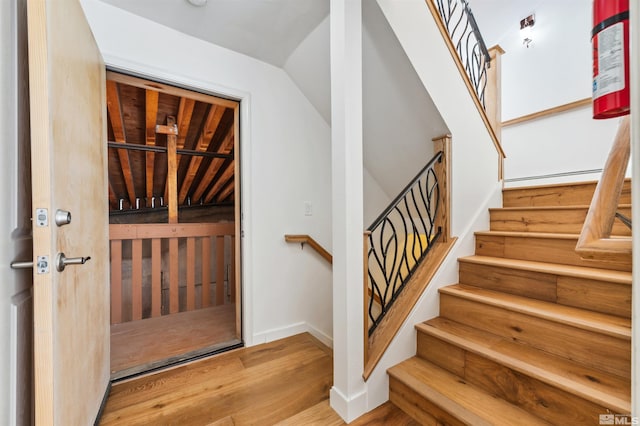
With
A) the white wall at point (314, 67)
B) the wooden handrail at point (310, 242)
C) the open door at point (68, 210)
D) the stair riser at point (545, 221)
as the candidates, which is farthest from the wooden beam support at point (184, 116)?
the stair riser at point (545, 221)

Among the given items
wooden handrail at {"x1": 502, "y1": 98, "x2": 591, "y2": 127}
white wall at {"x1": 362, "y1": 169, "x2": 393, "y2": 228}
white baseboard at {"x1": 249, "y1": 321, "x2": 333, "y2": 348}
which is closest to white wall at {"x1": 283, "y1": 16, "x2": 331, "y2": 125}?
white wall at {"x1": 362, "y1": 169, "x2": 393, "y2": 228}

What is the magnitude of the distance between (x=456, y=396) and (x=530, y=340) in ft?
1.58

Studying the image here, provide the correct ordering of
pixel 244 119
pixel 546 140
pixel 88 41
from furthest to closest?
pixel 546 140 → pixel 244 119 → pixel 88 41

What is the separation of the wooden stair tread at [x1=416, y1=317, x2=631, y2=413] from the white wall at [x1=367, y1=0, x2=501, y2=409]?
0.22 metres

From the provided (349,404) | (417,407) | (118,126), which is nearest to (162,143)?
(118,126)

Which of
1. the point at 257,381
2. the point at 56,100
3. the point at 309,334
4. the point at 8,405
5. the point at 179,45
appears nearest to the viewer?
the point at 8,405

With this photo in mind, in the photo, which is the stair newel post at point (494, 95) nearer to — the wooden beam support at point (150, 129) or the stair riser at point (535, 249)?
the stair riser at point (535, 249)

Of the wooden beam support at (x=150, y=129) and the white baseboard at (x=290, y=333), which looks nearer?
the white baseboard at (x=290, y=333)

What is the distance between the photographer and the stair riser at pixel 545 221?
65.1 inches

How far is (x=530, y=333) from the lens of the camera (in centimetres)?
135

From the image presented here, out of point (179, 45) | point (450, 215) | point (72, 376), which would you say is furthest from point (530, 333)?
point (179, 45)

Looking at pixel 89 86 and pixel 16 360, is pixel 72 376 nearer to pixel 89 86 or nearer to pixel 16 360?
pixel 16 360

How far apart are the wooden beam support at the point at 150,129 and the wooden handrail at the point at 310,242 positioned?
174 cm

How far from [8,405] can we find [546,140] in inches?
167
